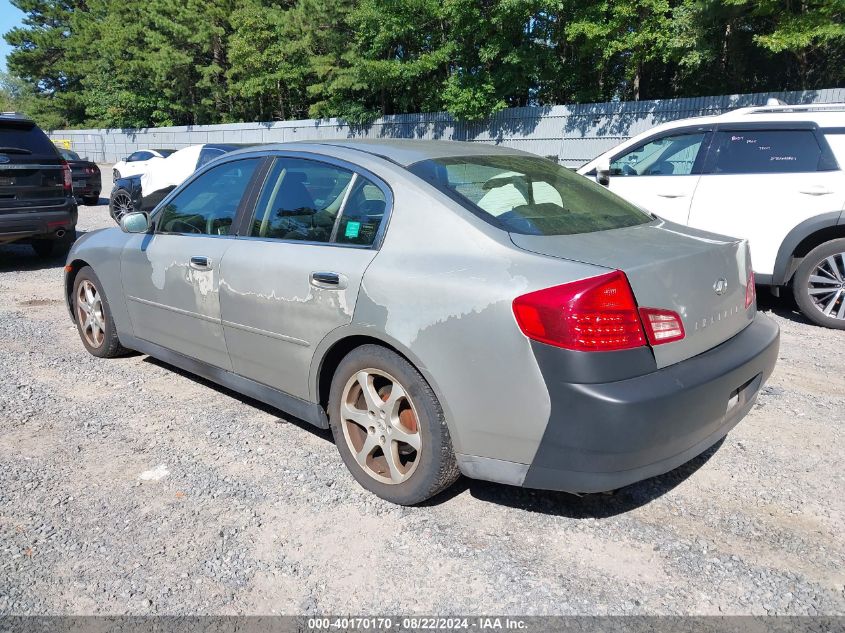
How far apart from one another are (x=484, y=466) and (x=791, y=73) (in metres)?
19.3

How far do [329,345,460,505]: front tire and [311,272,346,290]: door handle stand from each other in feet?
1.02

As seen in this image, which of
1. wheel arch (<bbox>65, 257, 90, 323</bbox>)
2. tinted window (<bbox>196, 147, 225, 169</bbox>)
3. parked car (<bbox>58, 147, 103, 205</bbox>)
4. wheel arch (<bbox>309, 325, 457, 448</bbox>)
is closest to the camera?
wheel arch (<bbox>309, 325, 457, 448</bbox>)

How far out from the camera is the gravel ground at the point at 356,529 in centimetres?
257

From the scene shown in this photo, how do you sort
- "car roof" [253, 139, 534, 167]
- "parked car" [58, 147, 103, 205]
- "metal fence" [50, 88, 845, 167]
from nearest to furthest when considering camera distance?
"car roof" [253, 139, 534, 167]
"metal fence" [50, 88, 845, 167]
"parked car" [58, 147, 103, 205]

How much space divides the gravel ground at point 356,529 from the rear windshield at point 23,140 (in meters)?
5.35

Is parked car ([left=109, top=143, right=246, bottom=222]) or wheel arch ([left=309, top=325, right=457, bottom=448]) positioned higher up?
parked car ([left=109, top=143, right=246, bottom=222])

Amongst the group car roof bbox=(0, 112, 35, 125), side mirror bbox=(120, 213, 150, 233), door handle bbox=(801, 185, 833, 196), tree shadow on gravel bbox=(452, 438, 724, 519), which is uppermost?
car roof bbox=(0, 112, 35, 125)

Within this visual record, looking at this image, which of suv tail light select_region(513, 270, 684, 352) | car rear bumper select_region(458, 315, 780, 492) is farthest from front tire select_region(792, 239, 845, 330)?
suv tail light select_region(513, 270, 684, 352)

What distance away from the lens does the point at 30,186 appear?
337 inches

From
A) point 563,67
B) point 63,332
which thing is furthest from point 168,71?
point 63,332

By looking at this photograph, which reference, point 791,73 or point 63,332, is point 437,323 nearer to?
point 63,332

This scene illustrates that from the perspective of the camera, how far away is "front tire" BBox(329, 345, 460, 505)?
291cm

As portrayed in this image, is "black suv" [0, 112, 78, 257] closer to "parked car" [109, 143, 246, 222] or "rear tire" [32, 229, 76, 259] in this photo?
"rear tire" [32, 229, 76, 259]

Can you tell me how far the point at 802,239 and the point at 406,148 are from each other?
425 cm
